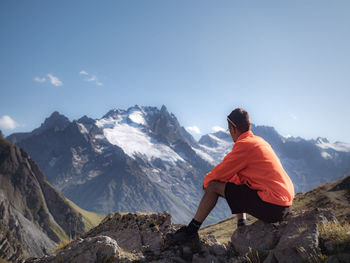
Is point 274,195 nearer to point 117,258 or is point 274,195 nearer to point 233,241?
point 233,241

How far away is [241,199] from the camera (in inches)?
274

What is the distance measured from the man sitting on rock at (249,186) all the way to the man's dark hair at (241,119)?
1.24 ft

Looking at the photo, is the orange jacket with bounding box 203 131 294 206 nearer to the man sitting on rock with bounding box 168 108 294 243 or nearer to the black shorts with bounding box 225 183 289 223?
the man sitting on rock with bounding box 168 108 294 243

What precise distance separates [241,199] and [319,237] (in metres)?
1.82

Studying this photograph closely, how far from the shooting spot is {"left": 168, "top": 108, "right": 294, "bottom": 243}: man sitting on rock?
6.58 meters

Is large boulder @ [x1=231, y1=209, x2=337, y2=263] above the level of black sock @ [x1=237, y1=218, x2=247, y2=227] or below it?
below

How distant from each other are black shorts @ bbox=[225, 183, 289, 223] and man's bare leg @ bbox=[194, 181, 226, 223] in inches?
6.8

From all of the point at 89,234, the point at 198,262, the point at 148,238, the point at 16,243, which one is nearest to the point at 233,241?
the point at 198,262

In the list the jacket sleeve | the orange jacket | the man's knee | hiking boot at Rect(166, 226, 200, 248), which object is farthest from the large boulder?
the jacket sleeve

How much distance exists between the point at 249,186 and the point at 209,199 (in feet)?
3.34

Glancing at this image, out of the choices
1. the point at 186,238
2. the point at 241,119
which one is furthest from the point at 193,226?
the point at 241,119

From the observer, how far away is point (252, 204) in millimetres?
6793

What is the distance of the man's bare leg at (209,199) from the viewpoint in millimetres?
6863

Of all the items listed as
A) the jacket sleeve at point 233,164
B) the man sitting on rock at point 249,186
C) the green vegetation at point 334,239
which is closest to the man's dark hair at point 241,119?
the man sitting on rock at point 249,186
